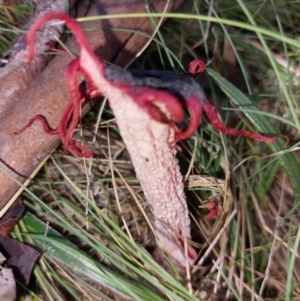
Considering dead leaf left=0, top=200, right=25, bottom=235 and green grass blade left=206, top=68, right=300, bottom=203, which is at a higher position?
dead leaf left=0, top=200, right=25, bottom=235

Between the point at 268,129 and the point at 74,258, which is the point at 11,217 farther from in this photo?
the point at 268,129

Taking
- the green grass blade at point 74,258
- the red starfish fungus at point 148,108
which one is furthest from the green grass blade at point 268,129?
the green grass blade at point 74,258

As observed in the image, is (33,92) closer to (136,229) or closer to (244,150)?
(136,229)

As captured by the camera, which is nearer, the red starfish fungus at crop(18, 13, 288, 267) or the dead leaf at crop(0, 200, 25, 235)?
the red starfish fungus at crop(18, 13, 288, 267)

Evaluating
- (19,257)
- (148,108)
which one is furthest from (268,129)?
(19,257)

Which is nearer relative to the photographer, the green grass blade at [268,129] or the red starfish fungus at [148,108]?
the red starfish fungus at [148,108]

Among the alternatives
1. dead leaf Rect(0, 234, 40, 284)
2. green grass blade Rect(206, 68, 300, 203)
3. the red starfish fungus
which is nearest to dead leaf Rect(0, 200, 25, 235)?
dead leaf Rect(0, 234, 40, 284)

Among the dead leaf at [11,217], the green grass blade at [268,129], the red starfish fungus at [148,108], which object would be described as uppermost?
the red starfish fungus at [148,108]

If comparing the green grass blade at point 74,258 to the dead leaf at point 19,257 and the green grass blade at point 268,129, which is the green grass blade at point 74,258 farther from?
the green grass blade at point 268,129

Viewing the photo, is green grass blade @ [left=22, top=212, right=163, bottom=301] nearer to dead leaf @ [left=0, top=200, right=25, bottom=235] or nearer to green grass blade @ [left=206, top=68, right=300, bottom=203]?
dead leaf @ [left=0, top=200, right=25, bottom=235]
